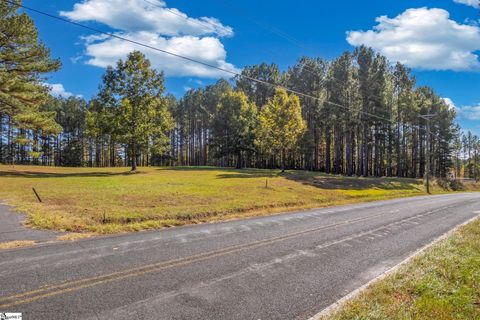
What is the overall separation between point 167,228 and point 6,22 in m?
26.6

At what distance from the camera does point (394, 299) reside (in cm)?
545

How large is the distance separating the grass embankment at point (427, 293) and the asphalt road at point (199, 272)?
22.4 inches

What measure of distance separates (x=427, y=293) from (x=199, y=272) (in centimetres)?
442

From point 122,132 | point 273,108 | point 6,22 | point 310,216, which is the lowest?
→ point 310,216

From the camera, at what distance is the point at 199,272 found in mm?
6734

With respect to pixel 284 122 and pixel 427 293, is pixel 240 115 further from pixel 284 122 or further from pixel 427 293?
pixel 427 293

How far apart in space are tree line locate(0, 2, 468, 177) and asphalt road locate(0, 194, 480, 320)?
569 inches

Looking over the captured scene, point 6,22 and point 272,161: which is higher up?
point 6,22

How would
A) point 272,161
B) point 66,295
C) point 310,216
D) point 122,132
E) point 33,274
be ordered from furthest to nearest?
point 272,161
point 122,132
point 310,216
point 33,274
point 66,295

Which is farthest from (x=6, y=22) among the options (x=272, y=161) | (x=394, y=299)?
(x=272, y=161)

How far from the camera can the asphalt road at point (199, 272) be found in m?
5.09

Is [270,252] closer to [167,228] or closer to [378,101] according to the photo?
[167,228]
